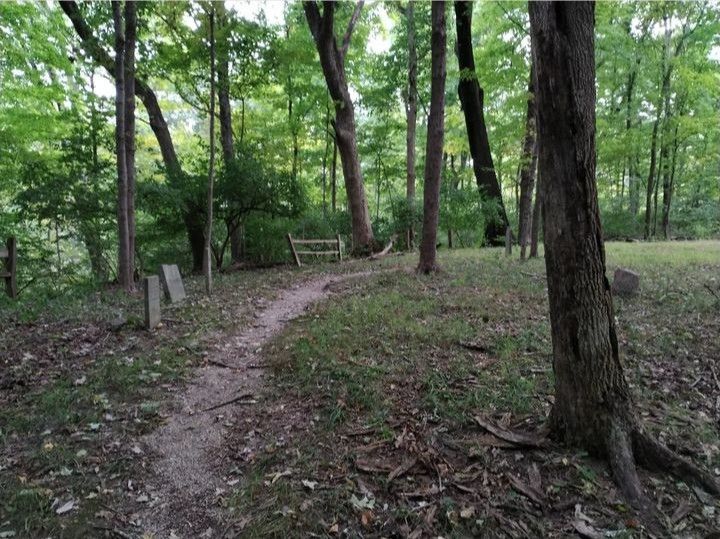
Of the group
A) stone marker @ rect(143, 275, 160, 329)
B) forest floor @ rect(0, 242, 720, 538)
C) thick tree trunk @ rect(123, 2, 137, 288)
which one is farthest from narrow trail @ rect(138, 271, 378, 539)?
thick tree trunk @ rect(123, 2, 137, 288)

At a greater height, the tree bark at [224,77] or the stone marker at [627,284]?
the tree bark at [224,77]

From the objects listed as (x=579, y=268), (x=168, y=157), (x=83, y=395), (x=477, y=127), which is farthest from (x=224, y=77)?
(x=579, y=268)

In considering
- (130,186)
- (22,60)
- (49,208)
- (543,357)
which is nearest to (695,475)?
(543,357)

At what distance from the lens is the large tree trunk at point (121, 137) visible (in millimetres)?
8672

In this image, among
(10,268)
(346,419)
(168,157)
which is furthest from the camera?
(168,157)

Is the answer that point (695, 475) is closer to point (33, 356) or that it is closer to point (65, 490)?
point (65, 490)

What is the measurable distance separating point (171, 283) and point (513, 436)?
274 inches

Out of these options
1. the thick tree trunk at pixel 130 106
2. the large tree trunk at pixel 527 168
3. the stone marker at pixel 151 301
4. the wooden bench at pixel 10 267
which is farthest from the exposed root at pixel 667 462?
the wooden bench at pixel 10 267

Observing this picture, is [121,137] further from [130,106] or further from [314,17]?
[314,17]

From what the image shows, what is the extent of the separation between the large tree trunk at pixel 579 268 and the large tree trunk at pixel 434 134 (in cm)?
629

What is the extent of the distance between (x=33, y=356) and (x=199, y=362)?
6.82ft

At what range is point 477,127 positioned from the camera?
1709cm

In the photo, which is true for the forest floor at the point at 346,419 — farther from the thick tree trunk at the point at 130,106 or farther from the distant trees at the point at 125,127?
the thick tree trunk at the point at 130,106

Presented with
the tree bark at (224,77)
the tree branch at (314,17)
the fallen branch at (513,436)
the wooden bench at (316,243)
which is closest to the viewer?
the fallen branch at (513,436)
